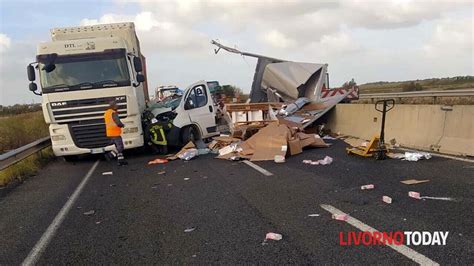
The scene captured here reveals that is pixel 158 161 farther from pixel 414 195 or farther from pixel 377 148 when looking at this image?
pixel 414 195

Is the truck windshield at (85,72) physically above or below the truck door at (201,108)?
above

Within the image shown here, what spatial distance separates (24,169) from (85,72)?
284cm

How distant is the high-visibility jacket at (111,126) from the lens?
10727 millimetres

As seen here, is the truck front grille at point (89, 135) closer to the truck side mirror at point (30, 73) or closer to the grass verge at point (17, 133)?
the truck side mirror at point (30, 73)

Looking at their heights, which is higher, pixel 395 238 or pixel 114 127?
pixel 114 127

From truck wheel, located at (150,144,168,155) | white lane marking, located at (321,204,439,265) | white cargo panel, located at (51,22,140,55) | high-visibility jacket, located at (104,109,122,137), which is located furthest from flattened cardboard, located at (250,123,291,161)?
white lane marking, located at (321,204,439,265)

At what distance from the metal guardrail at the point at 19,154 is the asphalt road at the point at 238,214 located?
669mm

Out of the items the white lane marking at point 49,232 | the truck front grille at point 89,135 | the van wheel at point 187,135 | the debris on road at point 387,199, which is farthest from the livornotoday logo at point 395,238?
the van wheel at point 187,135

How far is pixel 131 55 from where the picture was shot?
1208cm

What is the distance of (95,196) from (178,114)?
580 centimetres

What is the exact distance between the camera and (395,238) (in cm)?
444

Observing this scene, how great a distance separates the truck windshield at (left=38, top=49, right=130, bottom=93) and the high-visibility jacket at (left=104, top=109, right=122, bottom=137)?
0.93 metres

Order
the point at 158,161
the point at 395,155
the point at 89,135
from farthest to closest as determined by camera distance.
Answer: the point at 89,135, the point at 158,161, the point at 395,155

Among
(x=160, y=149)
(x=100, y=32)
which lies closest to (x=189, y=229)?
(x=160, y=149)
